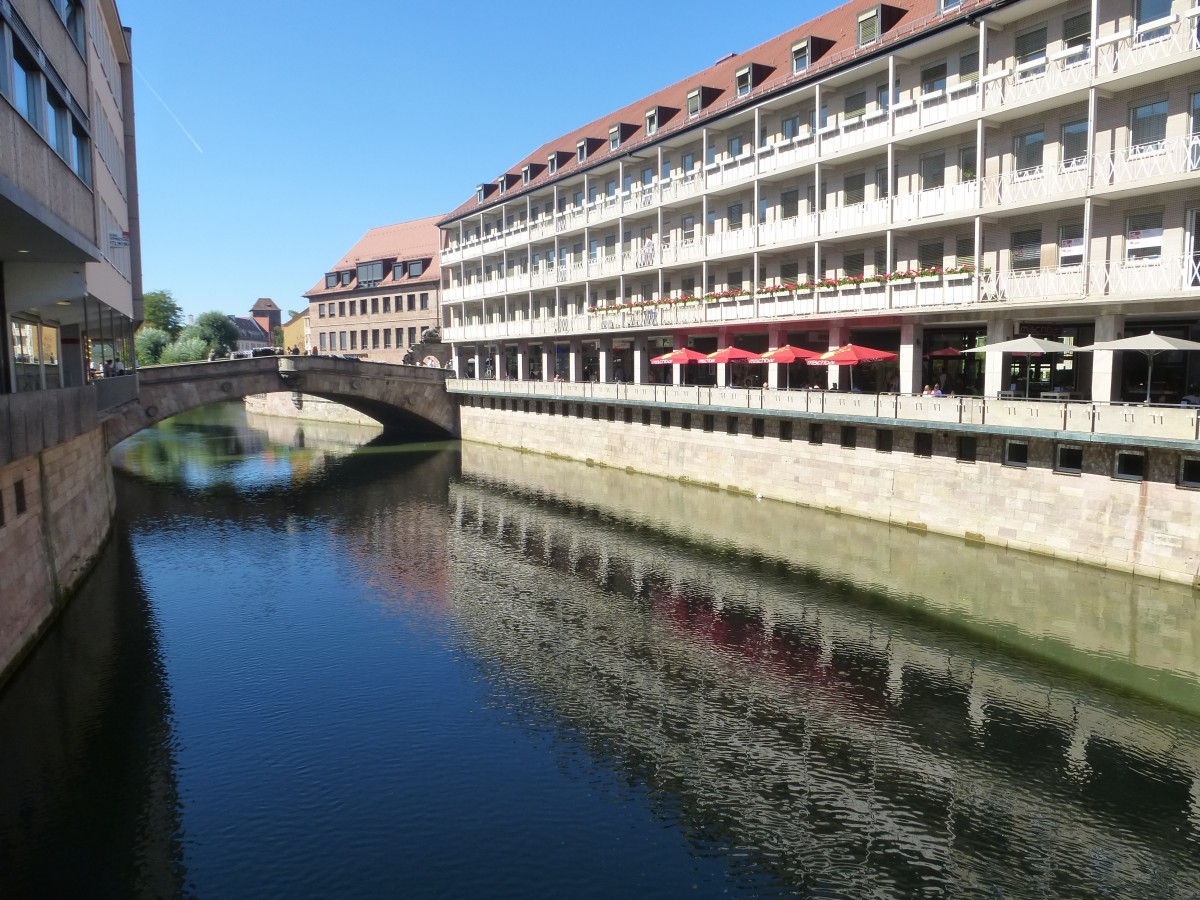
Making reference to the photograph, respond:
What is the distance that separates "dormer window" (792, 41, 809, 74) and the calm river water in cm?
2225

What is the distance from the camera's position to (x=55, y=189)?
18.9 metres

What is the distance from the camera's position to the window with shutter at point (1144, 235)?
2519 centimetres

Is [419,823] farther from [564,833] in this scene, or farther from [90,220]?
[90,220]

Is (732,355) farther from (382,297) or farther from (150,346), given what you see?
(150,346)

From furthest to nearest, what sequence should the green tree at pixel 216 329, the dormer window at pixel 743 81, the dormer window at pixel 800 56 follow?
the green tree at pixel 216 329 < the dormer window at pixel 743 81 < the dormer window at pixel 800 56

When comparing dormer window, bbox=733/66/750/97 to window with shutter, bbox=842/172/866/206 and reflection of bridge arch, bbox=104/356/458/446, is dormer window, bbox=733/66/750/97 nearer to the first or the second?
window with shutter, bbox=842/172/866/206

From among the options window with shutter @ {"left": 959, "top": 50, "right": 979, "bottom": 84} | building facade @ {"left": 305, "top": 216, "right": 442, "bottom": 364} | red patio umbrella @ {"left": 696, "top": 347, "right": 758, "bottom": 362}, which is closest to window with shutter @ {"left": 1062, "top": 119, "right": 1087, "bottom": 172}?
window with shutter @ {"left": 959, "top": 50, "right": 979, "bottom": 84}

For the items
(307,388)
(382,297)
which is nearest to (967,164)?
(307,388)

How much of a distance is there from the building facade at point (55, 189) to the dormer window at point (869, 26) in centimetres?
2830

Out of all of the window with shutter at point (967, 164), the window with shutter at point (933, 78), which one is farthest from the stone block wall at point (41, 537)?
the window with shutter at point (933, 78)

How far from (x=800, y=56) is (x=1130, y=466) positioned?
81.3 ft

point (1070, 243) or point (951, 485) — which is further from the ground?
point (1070, 243)

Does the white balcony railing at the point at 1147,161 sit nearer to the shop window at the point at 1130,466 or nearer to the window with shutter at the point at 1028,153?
the window with shutter at the point at 1028,153

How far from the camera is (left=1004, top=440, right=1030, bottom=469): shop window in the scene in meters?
25.8
